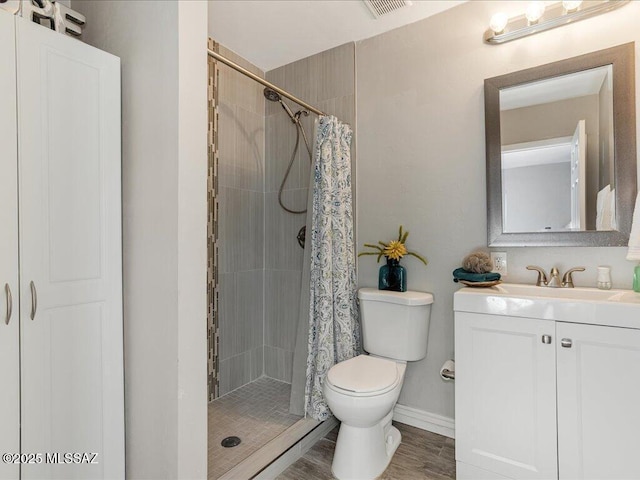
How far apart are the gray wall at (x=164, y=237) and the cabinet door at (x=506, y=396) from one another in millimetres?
1148

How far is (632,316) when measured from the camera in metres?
1.28

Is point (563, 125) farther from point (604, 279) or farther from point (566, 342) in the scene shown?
point (566, 342)

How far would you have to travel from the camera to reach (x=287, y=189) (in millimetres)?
2635

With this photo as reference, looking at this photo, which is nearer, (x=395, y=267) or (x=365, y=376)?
(x=365, y=376)

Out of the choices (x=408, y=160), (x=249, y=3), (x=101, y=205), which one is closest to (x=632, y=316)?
(x=408, y=160)

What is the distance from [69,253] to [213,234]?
1092 mm

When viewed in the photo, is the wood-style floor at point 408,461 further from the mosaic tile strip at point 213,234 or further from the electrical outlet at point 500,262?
the electrical outlet at point 500,262

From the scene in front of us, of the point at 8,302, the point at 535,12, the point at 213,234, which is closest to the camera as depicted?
the point at 8,302

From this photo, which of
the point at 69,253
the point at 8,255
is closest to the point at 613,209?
the point at 69,253

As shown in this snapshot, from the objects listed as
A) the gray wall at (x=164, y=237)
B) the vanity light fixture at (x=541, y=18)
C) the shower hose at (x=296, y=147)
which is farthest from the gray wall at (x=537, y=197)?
the gray wall at (x=164, y=237)

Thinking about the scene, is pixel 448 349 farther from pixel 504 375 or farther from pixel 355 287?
pixel 355 287

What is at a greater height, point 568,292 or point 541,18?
point 541,18

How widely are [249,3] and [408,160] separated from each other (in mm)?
1271

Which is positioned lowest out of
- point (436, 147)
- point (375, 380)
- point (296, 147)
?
point (375, 380)
